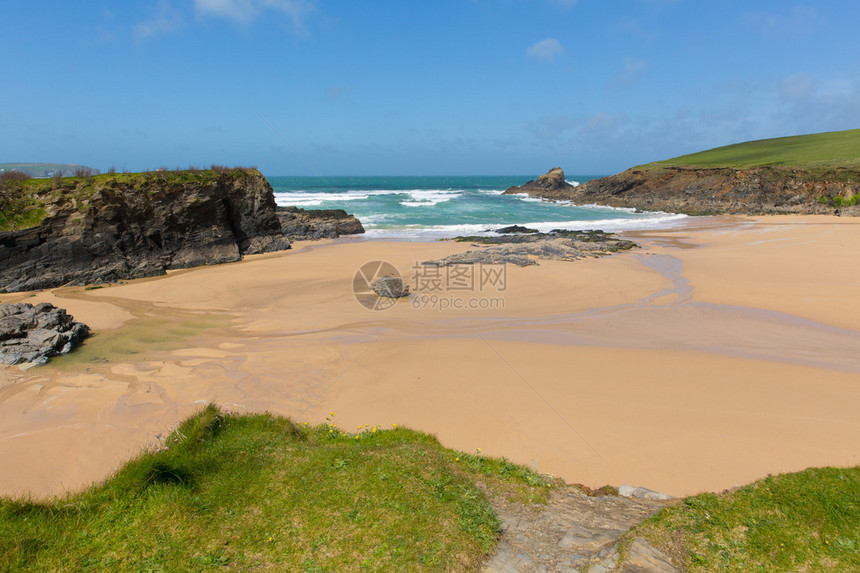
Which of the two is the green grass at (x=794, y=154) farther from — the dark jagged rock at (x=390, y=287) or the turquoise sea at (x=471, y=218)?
the dark jagged rock at (x=390, y=287)

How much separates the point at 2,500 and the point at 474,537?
4.14m

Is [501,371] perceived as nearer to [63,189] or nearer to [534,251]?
[534,251]

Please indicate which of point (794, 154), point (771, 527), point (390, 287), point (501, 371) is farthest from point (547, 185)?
point (771, 527)

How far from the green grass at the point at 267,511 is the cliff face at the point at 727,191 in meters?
42.8

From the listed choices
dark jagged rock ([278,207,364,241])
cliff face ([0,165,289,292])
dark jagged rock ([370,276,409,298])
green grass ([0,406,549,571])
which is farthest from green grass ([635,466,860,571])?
dark jagged rock ([278,207,364,241])

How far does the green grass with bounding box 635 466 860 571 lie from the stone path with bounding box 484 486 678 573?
24 centimetres

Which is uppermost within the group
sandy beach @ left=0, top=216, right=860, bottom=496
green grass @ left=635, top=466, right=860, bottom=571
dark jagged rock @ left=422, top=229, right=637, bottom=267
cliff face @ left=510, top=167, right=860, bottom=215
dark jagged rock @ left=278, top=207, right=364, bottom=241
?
cliff face @ left=510, top=167, right=860, bottom=215

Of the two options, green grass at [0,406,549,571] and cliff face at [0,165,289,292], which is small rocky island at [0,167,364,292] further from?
green grass at [0,406,549,571]

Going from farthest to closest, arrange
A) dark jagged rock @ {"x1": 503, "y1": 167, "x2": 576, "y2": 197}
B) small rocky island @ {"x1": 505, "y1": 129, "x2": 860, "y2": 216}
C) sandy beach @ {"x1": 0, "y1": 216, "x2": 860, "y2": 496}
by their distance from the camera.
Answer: dark jagged rock @ {"x1": 503, "y1": 167, "x2": 576, "y2": 197}
small rocky island @ {"x1": 505, "y1": 129, "x2": 860, "y2": 216}
sandy beach @ {"x1": 0, "y1": 216, "x2": 860, "y2": 496}

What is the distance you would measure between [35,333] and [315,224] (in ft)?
69.0

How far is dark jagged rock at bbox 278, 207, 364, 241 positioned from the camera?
28.5 metres

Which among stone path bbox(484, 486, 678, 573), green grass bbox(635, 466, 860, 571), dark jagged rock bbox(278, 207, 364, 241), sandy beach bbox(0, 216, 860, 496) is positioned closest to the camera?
green grass bbox(635, 466, 860, 571)

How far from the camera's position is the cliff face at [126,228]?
15797 millimetres

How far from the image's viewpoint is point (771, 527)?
12.5 ft
